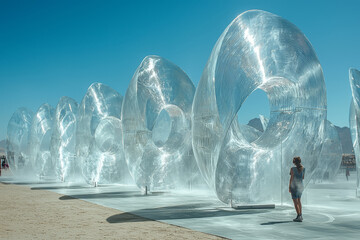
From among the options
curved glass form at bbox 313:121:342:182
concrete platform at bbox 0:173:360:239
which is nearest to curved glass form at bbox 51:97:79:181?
concrete platform at bbox 0:173:360:239

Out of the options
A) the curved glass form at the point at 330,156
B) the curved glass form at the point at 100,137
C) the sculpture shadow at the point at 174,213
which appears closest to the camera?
the sculpture shadow at the point at 174,213

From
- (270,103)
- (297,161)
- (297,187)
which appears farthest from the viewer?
(270,103)

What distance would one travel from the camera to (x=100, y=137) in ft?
70.1

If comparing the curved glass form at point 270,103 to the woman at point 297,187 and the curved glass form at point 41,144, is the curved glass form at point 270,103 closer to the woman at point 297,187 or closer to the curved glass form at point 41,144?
the woman at point 297,187

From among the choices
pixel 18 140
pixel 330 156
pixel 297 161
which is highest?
pixel 18 140

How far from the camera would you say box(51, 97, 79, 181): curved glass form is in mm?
23353

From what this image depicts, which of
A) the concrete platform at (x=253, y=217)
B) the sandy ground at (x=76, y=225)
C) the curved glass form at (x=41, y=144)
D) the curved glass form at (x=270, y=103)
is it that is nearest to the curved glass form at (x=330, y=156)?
the concrete platform at (x=253, y=217)

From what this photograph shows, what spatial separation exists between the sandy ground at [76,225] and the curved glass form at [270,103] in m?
2.64

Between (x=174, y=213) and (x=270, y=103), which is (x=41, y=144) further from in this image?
(x=174, y=213)

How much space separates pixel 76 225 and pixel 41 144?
20.6 meters

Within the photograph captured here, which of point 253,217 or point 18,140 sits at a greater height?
point 18,140

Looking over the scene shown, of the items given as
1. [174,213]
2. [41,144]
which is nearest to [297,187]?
[174,213]

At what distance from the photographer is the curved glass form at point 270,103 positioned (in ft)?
33.8

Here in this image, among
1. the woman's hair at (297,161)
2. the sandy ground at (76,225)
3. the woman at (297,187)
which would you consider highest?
the woman's hair at (297,161)
